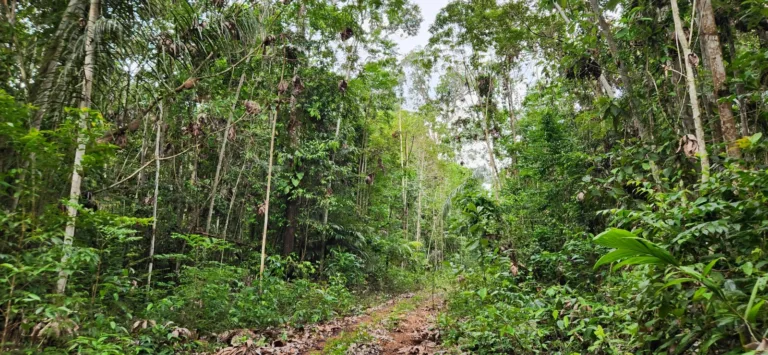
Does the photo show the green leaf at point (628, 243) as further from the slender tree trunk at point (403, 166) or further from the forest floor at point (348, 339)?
the slender tree trunk at point (403, 166)

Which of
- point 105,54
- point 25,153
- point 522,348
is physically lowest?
point 522,348

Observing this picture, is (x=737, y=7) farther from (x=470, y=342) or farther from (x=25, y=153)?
(x=25, y=153)

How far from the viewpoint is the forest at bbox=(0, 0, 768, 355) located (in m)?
2.46

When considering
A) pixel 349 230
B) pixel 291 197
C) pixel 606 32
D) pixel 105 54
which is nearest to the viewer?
pixel 105 54

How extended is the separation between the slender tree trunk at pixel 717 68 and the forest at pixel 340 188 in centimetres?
2

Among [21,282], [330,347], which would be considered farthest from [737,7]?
[21,282]

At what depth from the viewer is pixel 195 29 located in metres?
5.09

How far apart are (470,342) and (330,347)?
188 centimetres

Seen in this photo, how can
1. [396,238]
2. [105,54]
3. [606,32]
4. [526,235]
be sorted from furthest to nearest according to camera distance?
[396,238] < [526,235] < [606,32] < [105,54]

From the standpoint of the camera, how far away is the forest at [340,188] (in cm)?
246

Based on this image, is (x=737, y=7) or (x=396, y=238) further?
(x=396, y=238)

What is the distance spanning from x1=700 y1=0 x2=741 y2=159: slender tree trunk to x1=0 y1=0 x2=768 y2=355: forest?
0.02m

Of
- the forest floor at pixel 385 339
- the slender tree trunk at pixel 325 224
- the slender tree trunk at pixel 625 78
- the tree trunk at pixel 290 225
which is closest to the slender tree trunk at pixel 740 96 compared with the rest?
the slender tree trunk at pixel 625 78

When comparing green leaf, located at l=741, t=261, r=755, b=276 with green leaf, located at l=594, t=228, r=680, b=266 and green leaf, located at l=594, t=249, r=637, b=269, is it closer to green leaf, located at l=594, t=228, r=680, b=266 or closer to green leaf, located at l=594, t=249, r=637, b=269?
green leaf, located at l=594, t=228, r=680, b=266
